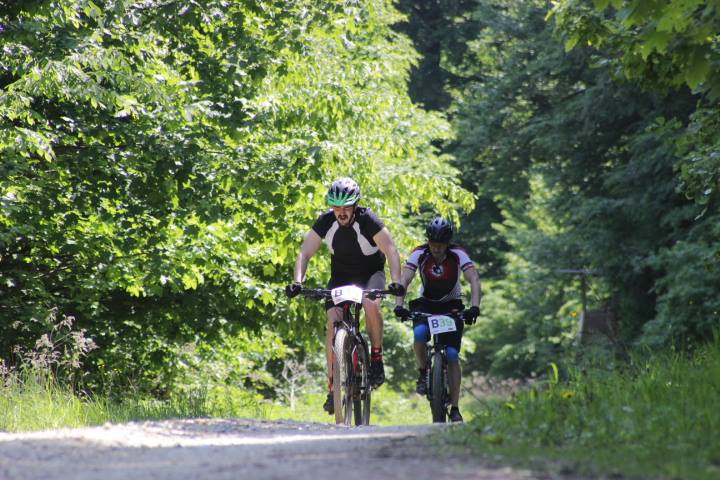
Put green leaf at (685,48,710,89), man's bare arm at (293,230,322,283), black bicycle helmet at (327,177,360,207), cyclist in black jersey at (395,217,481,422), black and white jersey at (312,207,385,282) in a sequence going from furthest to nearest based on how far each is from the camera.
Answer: man's bare arm at (293,230,322,283)
cyclist in black jersey at (395,217,481,422)
black and white jersey at (312,207,385,282)
black bicycle helmet at (327,177,360,207)
green leaf at (685,48,710,89)

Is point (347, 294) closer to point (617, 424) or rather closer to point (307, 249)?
point (307, 249)

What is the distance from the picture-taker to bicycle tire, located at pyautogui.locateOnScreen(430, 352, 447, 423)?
364 inches

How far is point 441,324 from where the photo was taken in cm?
934

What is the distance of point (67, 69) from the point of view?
32.7ft

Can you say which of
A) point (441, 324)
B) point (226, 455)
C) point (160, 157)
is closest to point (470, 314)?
point (441, 324)

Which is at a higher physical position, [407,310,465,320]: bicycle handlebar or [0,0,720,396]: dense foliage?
[0,0,720,396]: dense foliage

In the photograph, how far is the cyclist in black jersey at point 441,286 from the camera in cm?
947

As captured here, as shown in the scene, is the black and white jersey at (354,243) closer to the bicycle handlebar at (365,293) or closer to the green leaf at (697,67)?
the bicycle handlebar at (365,293)

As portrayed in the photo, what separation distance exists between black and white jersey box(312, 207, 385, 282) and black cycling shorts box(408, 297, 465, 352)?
0.50 metres

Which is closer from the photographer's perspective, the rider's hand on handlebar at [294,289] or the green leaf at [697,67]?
the green leaf at [697,67]

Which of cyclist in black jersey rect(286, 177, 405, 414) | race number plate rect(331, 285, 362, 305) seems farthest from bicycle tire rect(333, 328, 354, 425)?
race number plate rect(331, 285, 362, 305)

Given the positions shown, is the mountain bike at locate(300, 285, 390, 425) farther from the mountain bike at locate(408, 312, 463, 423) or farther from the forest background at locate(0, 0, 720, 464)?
the forest background at locate(0, 0, 720, 464)

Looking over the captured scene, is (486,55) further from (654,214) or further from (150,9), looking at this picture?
(150,9)

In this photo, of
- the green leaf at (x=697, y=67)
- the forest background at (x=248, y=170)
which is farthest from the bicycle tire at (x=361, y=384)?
the green leaf at (x=697, y=67)
